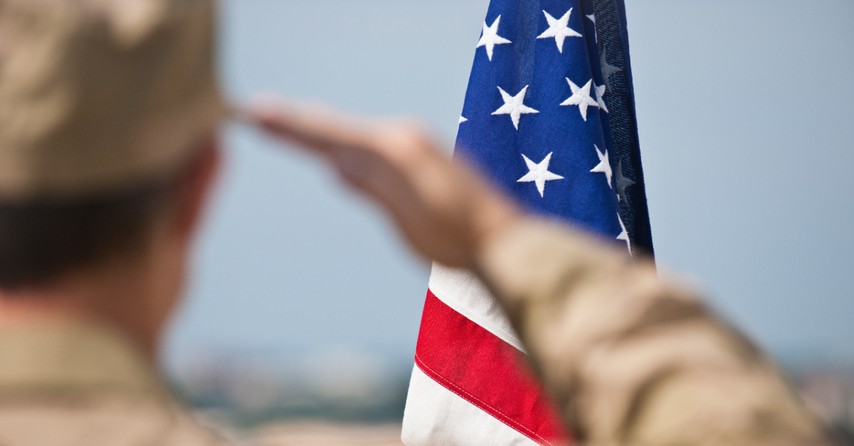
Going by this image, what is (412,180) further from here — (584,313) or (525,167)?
(525,167)

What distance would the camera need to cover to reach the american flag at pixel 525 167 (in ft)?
13.9

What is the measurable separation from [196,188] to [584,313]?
50cm

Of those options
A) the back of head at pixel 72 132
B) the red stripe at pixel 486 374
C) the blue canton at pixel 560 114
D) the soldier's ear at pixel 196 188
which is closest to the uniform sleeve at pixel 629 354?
the soldier's ear at pixel 196 188

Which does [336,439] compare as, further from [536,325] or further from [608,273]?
[608,273]

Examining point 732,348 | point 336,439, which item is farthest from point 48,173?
point 732,348

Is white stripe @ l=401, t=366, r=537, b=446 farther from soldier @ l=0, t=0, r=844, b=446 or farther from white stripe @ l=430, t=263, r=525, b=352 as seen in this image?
soldier @ l=0, t=0, r=844, b=446

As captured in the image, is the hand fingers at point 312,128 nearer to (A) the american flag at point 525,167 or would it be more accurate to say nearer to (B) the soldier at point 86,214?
(B) the soldier at point 86,214

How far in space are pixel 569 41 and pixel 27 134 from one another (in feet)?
→ 10.7

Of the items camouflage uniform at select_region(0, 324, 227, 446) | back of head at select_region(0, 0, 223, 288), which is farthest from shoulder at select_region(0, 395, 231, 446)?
back of head at select_region(0, 0, 223, 288)

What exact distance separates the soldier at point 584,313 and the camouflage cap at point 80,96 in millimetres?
150

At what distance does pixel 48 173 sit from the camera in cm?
141

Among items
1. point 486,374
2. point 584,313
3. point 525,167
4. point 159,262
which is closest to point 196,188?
point 159,262

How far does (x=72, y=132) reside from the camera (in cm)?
141

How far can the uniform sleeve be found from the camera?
137 centimetres
